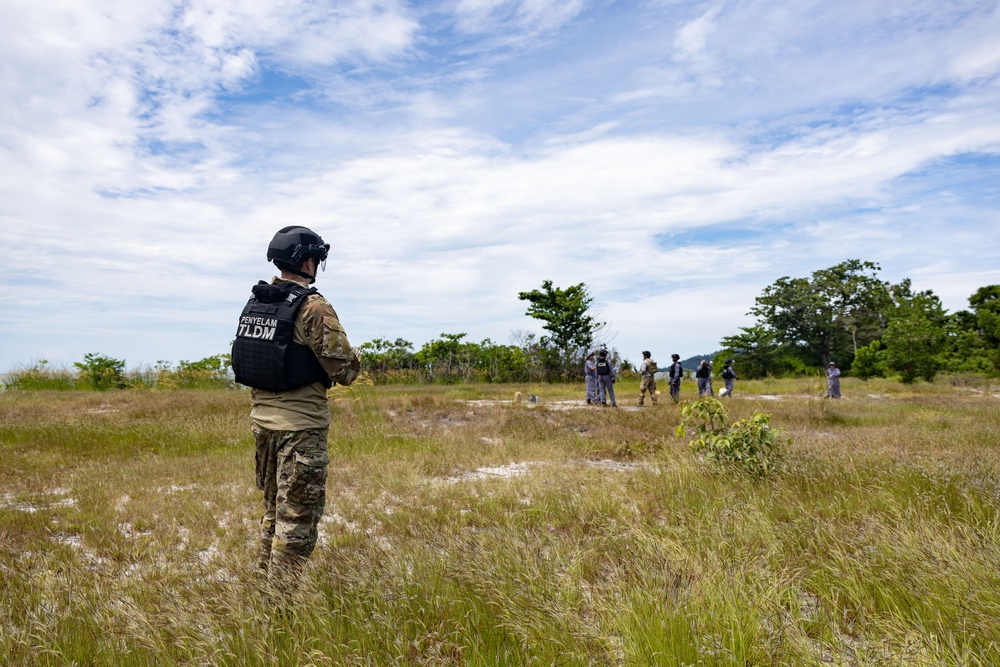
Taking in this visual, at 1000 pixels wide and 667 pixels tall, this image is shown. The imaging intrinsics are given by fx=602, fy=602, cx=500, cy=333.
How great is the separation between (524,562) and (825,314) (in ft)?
159

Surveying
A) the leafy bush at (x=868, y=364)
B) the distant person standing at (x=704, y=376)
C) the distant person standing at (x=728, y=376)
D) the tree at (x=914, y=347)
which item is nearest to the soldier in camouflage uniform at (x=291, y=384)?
the distant person standing at (x=704, y=376)

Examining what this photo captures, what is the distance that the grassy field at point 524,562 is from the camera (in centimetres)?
252

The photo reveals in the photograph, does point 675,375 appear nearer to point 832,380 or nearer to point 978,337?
point 832,380

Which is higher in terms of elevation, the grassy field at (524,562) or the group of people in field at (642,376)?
the group of people in field at (642,376)

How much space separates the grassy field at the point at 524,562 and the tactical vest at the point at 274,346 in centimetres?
109

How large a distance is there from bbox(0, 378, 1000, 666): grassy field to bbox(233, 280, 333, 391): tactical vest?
1.09 metres

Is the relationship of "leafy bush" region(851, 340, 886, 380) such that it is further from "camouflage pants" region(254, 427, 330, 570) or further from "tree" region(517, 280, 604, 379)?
"camouflage pants" region(254, 427, 330, 570)

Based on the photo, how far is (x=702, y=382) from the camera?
1994cm

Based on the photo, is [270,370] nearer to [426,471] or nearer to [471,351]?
[426,471]

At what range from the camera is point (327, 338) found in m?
3.59

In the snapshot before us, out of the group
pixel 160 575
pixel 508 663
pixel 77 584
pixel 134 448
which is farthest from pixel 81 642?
pixel 134 448

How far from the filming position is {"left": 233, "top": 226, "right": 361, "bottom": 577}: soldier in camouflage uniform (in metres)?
3.54

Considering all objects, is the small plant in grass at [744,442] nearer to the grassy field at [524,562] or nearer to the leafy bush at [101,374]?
the grassy field at [524,562]

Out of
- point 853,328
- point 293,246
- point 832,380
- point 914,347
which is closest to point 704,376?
point 832,380
